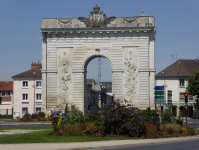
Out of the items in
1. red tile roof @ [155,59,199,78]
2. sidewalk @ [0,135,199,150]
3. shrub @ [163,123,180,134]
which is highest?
red tile roof @ [155,59,199,78]

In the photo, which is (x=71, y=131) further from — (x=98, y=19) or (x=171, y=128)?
(x=98, y=19)

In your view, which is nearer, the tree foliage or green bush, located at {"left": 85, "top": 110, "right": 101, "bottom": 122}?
green bush, located at {"left": 85, "top": 110, "right": 101, "bottom": 122}

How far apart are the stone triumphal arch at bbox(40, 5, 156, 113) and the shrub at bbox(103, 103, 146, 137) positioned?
1866 centimetres

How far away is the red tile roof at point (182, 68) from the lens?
200 feet

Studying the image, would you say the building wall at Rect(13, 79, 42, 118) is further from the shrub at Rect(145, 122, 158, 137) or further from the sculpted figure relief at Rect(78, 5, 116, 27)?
the shrub at Rect(145, 122, 158, 137)

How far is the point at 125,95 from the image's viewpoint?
39.0m

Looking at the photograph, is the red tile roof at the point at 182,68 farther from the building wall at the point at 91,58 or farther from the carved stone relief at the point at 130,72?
the carved stone relief at the point at 130,72

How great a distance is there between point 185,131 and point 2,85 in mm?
61724

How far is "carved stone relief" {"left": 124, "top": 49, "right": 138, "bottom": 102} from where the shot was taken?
39062mm

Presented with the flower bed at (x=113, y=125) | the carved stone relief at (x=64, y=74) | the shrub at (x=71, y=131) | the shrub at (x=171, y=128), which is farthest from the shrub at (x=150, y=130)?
the carved stone relief at (x=64, y=74)

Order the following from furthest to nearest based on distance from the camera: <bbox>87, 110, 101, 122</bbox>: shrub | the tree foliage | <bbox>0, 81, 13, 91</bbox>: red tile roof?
<bbox>0, 81, 13, 91</bbox>: red tile roof, the tree foliage, <bbox>87, 110, 101, 122</bbox>: shrub

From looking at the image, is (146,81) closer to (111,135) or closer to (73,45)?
(73,45)

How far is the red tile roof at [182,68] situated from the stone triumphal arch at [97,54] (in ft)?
74.9

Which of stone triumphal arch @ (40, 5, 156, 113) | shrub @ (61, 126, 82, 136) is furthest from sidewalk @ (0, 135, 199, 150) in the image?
stone triumphal arch @ (40, 5, 156, 113)
